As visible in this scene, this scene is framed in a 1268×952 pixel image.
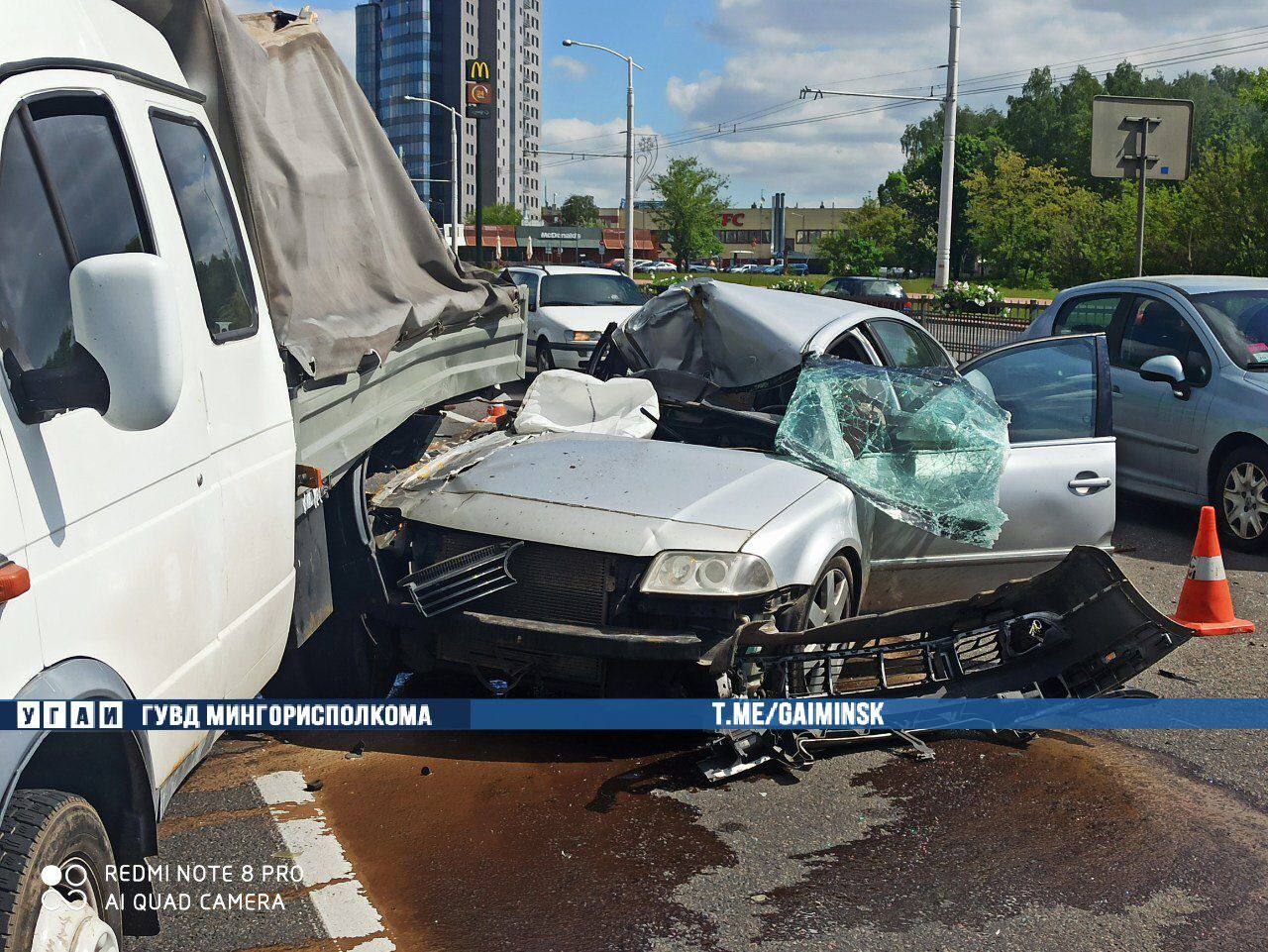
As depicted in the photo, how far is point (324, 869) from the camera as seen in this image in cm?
383

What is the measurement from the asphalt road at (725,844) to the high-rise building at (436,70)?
135 metres

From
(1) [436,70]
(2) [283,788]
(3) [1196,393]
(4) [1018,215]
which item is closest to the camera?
(2) [283,788]

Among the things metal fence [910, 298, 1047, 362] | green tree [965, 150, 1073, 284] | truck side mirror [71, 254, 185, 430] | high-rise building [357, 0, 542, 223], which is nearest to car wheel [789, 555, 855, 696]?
truck side mirror [71, 254, 185, 430]

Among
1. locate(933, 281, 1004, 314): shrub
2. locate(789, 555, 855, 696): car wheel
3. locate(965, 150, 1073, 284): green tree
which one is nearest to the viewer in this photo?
locate(789, 555, 855, 696): car wheel

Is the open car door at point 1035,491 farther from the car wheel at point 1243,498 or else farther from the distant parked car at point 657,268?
the distant parked car at point 657,268

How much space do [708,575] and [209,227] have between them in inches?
79.6

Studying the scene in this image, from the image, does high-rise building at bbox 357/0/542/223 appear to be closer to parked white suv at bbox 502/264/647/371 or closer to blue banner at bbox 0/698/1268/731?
parked white suv at bbox 502/264/647/371

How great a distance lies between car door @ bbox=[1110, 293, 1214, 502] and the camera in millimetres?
8891

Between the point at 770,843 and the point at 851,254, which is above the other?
the point at 851,254

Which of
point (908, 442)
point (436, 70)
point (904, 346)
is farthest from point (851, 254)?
point (436, 70)

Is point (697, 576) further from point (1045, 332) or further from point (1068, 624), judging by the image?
point (1045, 332)

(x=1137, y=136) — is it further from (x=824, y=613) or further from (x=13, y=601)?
(x=13, y=601)

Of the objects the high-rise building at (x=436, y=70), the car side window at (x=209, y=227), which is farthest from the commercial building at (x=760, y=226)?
the car side window at (x=209, y=227)

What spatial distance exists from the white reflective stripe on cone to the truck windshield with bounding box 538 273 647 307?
546 inches
